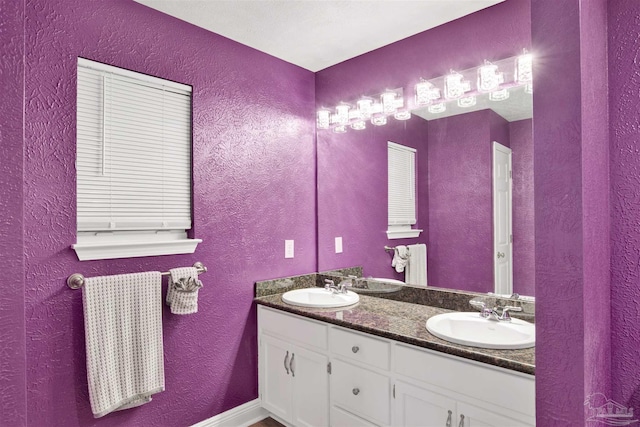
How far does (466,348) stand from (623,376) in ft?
1.60

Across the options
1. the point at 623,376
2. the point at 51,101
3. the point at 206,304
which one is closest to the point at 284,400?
the point at 206,304

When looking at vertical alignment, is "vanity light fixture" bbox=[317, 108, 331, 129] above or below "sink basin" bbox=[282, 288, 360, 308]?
above

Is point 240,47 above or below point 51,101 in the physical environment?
above

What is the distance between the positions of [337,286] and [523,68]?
1.69 meters

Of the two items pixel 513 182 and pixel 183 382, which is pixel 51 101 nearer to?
pixel 183 382

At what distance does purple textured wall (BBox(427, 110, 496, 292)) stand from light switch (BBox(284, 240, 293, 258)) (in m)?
0.96

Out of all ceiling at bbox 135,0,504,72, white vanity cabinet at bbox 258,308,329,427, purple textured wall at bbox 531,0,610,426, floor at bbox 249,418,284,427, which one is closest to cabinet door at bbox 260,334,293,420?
white vanity cabinet at bbox 258,308,329,427

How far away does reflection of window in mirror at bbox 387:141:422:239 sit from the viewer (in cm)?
225

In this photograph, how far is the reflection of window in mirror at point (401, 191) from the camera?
2.25 meters

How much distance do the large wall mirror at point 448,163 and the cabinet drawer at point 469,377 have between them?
560 millimetres

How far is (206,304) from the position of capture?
Answer: 2.21 m

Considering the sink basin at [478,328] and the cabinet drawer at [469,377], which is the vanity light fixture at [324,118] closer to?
the sink basin at [478,328]

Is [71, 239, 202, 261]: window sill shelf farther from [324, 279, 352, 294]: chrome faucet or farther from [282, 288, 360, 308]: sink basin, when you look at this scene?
[324, 279, 352, 294]: chrome faucet

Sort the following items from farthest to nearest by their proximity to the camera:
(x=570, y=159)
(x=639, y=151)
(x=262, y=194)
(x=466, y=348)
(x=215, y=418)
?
(x=262, y=194)
(x=215, y=418)
(x=466, y=348)
(x=639, y=151)
(x=570, y=159)
